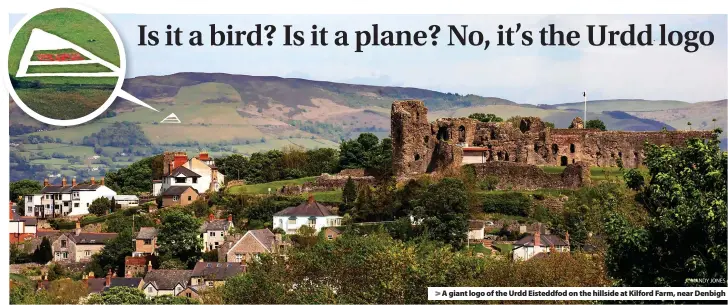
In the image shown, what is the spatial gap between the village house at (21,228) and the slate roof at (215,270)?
1155 centimetres

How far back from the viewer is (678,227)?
76.5 ft

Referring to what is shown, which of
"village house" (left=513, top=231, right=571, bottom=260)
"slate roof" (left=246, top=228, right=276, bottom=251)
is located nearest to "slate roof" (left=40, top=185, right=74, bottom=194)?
"slate roof" (left=246, top=228, right=276, bottom=251)

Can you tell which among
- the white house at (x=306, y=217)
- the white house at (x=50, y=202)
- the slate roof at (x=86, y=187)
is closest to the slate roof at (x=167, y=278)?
the white house at (x=306, y=217)

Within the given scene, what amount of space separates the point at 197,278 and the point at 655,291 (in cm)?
2868

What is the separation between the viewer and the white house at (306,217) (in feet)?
181

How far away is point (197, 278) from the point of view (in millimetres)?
49844

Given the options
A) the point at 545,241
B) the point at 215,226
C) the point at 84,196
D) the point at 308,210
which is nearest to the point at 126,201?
the point at 84,196

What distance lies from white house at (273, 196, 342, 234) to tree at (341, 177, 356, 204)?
934 mm

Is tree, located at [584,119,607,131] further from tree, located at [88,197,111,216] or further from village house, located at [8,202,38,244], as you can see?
village house, located at [8,202,38,244]

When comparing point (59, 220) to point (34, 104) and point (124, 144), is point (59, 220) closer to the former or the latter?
point (124, 144)

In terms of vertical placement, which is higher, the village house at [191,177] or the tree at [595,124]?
the tree at [595,124]

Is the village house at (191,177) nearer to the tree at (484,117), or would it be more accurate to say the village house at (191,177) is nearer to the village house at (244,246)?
the village house at (244,246)

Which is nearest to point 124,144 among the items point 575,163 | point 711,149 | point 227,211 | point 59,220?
point 59,220

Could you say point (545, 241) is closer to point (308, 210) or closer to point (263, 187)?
point (308, 210)
